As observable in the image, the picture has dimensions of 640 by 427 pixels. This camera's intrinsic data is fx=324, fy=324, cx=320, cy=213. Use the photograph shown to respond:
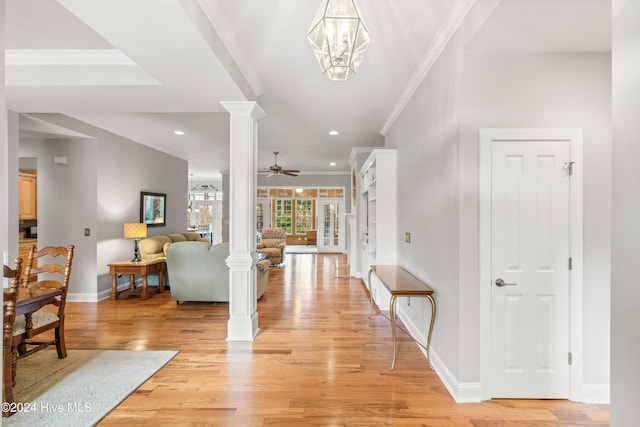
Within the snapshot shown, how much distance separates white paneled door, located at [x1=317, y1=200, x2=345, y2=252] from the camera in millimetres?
11484

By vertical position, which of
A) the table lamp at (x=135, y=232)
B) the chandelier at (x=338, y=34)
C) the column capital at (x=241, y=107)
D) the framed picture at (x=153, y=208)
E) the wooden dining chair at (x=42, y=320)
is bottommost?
the wooden dining chair at (x=42, y=320)

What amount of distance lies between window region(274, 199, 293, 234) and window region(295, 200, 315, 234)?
30 centimetres

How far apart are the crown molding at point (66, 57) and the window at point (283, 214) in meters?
9.26

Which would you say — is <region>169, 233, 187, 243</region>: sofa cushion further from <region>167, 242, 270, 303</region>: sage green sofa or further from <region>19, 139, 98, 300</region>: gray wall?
<region>167, 242, 270, 303</region>: sage green sofa

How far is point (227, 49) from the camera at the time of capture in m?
2.65

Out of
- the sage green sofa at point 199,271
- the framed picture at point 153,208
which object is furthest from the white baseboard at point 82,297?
the framed picture at point 153,208

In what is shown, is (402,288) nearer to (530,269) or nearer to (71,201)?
(530,269)

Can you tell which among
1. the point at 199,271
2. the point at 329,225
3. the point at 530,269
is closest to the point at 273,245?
the point at 329,225

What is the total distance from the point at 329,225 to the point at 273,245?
3056mm

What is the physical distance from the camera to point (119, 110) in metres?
3.84

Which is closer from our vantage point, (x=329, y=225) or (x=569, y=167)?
(x=569, y=167)

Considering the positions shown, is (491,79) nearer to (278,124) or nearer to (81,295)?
(278,124)

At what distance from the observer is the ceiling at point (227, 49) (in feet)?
6.56

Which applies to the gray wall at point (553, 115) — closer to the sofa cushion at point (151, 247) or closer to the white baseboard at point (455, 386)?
the white baseboard at point (455, 386)
